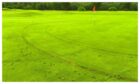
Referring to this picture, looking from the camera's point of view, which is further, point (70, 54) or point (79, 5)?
point (79, 5)

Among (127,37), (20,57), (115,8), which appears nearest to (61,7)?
(115,8)

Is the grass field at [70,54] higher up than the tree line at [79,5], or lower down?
lower down

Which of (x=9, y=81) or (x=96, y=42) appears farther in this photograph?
(x=96, y=42)

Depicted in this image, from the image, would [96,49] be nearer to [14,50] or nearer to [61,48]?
[61,48]

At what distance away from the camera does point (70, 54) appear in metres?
10.4

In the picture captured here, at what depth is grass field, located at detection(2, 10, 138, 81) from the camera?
29.4ft

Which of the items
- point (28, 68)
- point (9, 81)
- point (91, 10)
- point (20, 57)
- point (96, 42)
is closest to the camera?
point (9, 81)

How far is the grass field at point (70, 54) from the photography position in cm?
897

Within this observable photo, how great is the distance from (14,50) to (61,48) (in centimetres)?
173

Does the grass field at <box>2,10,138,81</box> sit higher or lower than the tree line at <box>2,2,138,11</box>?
lower

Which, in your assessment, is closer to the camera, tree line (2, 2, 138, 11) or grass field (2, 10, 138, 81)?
grass field (2, 10, 138, 81)

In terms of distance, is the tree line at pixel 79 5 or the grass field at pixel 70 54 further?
the tree line at pixel 79 5

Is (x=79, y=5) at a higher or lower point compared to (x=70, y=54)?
higher

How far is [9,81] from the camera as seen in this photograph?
28.9 ft
